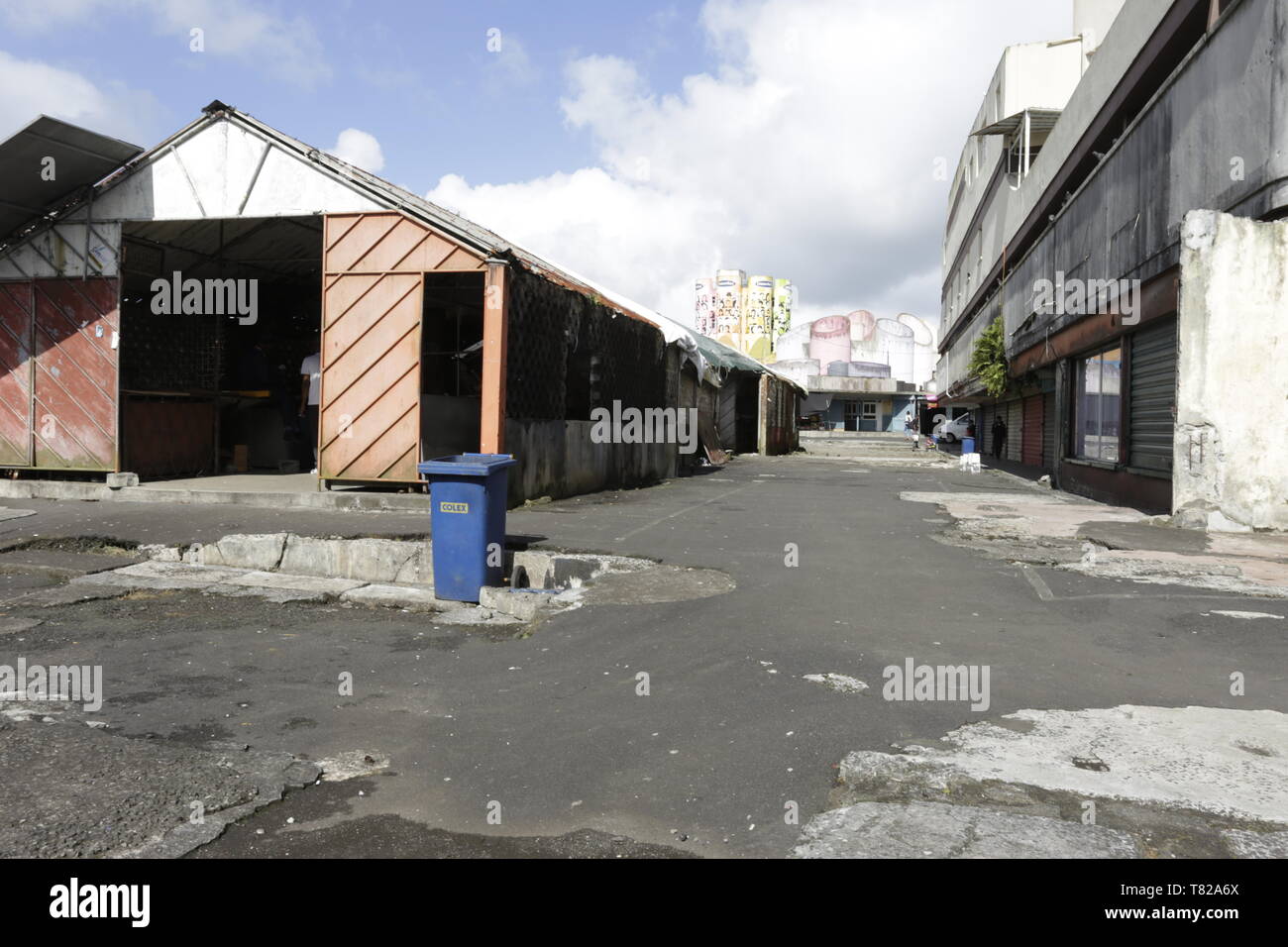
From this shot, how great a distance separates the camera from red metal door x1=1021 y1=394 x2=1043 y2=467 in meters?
26.9

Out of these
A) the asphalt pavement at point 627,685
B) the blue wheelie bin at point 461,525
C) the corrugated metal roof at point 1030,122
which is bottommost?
the asphalt pavement at point 627,685

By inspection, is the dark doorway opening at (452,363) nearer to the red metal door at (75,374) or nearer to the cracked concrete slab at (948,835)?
the red metal door at (75,374)

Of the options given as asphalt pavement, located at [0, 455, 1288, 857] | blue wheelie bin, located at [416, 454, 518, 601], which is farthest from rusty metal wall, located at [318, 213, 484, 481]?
blue wheelie bin, located at [416, 454, 518, 601]

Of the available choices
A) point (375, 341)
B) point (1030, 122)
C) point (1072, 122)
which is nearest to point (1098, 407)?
point (1072, 122)

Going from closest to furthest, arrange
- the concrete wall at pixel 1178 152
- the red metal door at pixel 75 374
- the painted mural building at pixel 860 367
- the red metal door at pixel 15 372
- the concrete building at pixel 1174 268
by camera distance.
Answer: the concrete wall at pixel 1178 152, the concrete building at pixel 1174 268, the red metal door at pixel 75 374, the red metal door at pixel 15 372, the painted mural building at pixel 860 367

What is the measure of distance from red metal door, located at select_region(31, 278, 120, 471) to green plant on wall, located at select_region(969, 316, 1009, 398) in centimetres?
2317

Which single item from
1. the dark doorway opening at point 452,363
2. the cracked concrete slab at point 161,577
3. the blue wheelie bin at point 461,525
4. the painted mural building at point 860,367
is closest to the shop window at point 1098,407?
the dark doorway opening at point 452,363

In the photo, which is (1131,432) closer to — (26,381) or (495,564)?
(495,564)

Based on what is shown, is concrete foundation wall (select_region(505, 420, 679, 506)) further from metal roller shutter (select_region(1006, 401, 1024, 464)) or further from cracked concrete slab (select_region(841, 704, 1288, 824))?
metal roller shutter (select_region(1006, 401, 1024, 464))

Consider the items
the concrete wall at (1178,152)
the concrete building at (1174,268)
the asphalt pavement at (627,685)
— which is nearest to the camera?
the asphalt pavement at (627,685)

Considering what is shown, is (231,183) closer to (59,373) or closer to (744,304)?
(59,373)

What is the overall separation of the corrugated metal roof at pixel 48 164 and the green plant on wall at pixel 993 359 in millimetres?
23014

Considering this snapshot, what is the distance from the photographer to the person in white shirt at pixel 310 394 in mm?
14828
